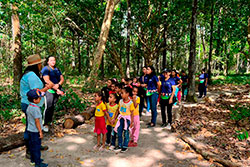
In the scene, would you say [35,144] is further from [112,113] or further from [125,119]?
[125,119]

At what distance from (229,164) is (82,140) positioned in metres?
3.86

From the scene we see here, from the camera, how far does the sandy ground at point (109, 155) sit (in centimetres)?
437

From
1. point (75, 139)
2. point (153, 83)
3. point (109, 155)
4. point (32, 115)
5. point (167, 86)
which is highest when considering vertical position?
point (153, 83)

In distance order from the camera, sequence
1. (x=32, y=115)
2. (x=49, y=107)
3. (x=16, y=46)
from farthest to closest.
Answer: (x=16, y=46)
(x=49, y=107)
(x=32, y=115)

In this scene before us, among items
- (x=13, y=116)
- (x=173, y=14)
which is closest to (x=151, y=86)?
(x=13, y=116)

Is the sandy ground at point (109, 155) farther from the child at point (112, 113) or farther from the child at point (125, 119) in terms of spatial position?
the child at point (112, 113)

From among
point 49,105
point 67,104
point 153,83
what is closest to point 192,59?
point 153,83

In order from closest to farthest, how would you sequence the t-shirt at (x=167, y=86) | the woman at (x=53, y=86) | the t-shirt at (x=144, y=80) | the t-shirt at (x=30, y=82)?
the t-shirt at (x=30, y=82) → the woman at (x=53, y=86) → the t-shirt at (x=167, y=86) → the t-shirt at (x=144, y=80)

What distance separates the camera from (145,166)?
4.29m

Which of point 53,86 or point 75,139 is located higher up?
point 53,86

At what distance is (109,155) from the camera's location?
4.79 m

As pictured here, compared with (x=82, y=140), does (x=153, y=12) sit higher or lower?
higher

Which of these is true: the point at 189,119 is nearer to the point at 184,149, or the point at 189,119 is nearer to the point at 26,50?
the point at 184,149

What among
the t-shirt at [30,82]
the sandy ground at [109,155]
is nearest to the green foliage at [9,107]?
the sandy ground at [109,155]
